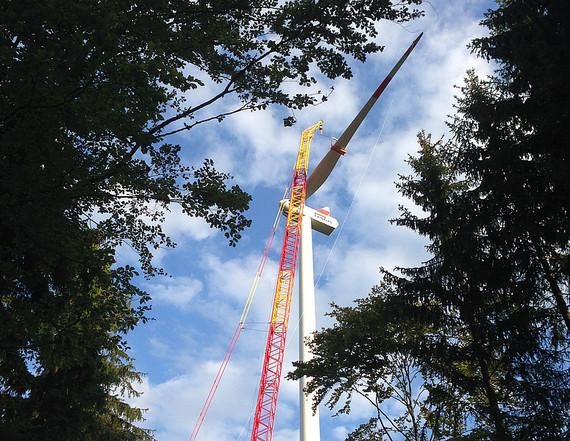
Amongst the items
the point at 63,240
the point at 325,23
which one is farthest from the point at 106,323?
the point at 325,23

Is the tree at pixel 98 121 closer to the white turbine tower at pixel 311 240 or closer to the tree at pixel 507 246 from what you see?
the tree at pixel 507 246

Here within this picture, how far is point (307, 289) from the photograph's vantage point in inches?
1378

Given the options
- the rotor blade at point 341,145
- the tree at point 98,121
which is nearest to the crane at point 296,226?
the rotor blade at point 341,145

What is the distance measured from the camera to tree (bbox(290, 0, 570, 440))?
988cm

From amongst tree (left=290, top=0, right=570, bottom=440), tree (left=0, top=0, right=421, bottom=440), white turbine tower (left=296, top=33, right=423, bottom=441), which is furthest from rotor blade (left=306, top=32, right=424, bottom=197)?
tree (left=0, top=0, right=421, bottom=440)

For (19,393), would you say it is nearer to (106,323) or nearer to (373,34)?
(106,323)

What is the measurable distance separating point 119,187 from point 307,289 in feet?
92.4

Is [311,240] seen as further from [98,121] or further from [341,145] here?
[98,121]

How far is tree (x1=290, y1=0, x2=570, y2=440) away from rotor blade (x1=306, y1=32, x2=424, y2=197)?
2538 cm

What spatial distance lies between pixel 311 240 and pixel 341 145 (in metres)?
9.65

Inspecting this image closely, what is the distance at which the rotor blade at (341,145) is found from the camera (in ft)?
133

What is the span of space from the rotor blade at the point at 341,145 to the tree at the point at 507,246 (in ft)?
83.3

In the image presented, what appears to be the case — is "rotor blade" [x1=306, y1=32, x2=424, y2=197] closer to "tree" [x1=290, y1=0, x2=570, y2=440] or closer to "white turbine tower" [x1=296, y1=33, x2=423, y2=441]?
"white turbine tower" [x1=296, y1=33, x2=423, y2=441]

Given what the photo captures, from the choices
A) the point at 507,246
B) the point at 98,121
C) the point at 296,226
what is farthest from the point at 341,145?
the point at 98,121
